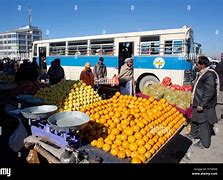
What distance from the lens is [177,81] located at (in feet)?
33.8

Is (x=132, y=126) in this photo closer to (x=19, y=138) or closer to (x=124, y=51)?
(x=19, y=138)

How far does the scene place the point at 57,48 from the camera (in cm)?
1504

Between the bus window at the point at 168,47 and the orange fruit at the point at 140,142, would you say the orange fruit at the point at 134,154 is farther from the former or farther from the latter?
the bus window at the point at 168,47

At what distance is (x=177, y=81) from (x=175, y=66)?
68cm

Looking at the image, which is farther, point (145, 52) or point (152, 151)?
point (145, 52)

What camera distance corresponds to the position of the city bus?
1018cm

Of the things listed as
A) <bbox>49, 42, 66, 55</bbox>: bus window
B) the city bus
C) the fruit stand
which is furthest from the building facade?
the fruit stand

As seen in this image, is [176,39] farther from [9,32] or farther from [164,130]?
[9,32]

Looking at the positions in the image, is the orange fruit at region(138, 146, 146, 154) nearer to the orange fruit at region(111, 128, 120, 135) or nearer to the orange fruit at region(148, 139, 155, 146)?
the orange fruit at region(148, 139, 155, 146)

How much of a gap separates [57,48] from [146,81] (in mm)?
6892

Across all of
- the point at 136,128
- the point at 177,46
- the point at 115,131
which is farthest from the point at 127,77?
the point at 115,131

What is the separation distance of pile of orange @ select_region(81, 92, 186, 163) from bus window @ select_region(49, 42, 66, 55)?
10.4m

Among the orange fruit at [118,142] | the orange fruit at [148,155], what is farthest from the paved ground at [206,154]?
the orange fruit at [118,142]

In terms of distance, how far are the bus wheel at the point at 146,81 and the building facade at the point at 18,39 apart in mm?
51067
